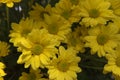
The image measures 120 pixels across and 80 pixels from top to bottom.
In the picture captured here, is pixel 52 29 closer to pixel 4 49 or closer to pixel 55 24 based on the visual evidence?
pixel 55 24

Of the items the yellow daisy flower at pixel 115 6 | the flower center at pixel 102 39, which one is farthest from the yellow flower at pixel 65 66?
the yellow daisy flower at pixel 115 6

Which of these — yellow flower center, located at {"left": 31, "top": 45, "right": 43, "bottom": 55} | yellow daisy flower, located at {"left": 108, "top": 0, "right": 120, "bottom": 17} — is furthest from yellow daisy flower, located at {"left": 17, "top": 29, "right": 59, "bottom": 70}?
yellow daisy flower, located at {"left": 108, "top": 0, "right": 120, "bottom": 17}

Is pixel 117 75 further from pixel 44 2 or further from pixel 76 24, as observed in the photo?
pixel 44 2

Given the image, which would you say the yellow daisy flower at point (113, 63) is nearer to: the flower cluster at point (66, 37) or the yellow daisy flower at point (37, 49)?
the flower cluster at point (66, 37)

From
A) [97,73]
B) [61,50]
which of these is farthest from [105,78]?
[61,50]

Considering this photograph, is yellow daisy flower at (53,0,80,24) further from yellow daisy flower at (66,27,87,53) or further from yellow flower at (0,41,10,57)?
yellow flower at (0,41,10,57)

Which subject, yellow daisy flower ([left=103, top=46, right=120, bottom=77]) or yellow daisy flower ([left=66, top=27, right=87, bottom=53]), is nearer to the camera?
yellow daisy flower ([left=103, top=46, right=120, bottom=77])
